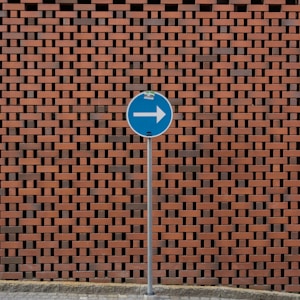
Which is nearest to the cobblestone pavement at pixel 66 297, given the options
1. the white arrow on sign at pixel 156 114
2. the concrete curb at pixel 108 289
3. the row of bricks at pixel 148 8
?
the concrete curb at pixel 108 289

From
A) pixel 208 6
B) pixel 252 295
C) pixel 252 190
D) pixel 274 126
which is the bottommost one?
pixel 252 295

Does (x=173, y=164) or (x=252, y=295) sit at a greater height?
(x=173, y=164)

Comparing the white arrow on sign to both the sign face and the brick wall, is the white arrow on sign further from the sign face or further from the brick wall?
the brick wall

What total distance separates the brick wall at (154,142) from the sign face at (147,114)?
1257mm

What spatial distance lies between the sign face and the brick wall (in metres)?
1.26

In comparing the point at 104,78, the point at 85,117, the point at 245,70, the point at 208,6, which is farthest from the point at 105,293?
the point at 208,6

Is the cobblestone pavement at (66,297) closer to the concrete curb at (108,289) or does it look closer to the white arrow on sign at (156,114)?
the concrete curb at (108,289)

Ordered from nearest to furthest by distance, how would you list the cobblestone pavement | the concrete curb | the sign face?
the sign face, the cobblestone pavement, the concrete curb

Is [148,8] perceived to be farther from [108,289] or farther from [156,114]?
[108,289]

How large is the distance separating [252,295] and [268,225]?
944mm

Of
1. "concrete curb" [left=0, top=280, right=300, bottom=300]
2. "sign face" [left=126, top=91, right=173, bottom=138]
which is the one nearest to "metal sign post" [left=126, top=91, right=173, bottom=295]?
"sign face" [left=126, top=91, right=173, bottom=138]

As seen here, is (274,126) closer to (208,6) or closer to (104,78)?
(208,6)

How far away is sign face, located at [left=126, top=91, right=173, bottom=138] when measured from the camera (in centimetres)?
512

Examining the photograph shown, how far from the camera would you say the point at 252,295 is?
634cm
